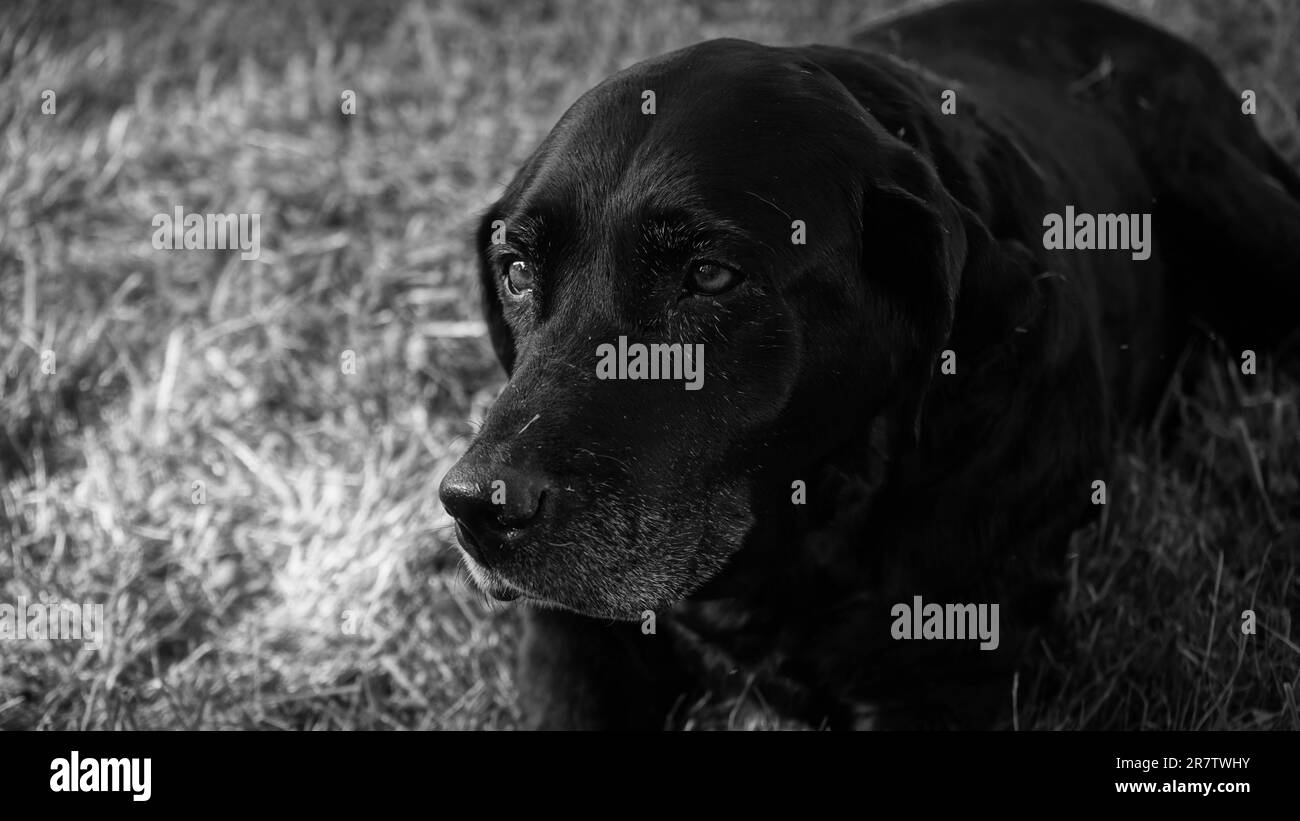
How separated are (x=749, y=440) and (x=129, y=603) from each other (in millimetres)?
1806

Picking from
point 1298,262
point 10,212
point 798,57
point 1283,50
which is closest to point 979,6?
point 1298,262

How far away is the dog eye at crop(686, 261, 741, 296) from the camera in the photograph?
260cm

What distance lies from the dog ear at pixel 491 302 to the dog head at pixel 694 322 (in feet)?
1.33

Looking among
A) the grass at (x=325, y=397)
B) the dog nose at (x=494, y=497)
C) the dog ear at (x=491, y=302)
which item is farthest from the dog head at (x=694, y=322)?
the grass at (x=325, y=397)

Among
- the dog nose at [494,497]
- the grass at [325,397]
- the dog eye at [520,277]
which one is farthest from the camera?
the grass at [325,397]

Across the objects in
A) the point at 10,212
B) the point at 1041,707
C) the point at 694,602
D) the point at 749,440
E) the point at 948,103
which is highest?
the point at 10,212

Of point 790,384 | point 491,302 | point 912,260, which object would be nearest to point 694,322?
point 790,384

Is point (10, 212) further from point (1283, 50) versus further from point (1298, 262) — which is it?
point (1283, 50)

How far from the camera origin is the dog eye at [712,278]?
2600mm

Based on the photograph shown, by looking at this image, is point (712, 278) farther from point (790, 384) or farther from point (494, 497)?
point (494, 497)

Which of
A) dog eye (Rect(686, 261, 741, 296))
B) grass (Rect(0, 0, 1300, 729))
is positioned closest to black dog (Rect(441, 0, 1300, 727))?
dog eye (Rect(686, 261, 741, 296))

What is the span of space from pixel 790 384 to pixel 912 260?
1.09ft

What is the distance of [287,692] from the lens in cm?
341

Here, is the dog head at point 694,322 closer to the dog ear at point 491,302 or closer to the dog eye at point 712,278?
the dog eye at point 712,278
